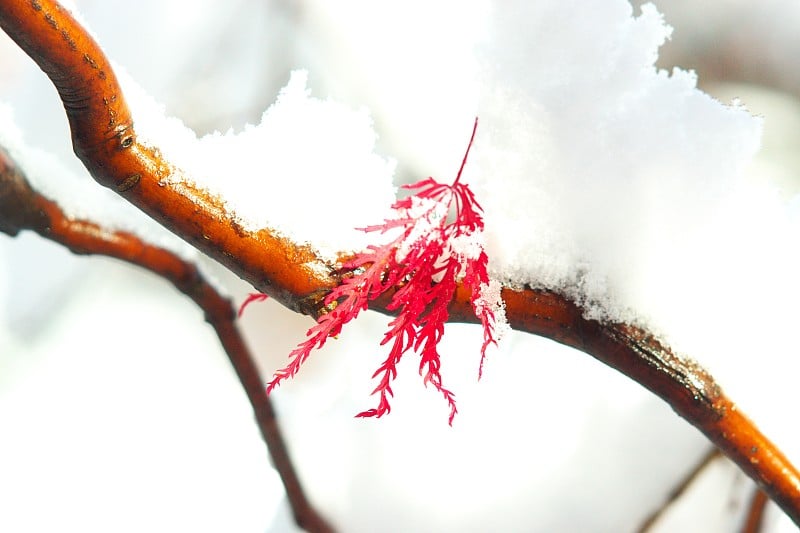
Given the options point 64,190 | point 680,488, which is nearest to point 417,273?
point 64,190

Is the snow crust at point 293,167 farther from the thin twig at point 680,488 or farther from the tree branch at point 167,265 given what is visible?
the thin twig at point 680,488

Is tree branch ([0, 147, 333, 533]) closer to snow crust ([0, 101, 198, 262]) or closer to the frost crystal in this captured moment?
snow crust ([0, 101, 198, 262])

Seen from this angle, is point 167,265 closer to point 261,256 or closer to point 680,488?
point 261,256

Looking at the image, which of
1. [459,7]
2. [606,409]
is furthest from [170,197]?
[606,409]

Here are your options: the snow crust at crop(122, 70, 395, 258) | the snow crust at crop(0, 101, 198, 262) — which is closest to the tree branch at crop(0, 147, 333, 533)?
the snow crust at crop(0, 101, 198, 262)

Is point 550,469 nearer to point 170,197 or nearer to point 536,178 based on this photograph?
point 536,178
